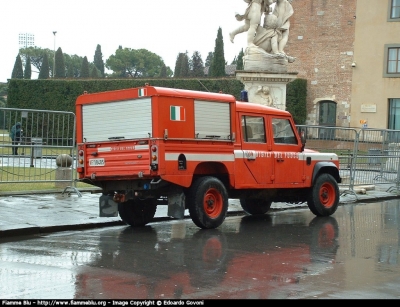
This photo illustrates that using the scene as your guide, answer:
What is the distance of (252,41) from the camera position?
23.3 m

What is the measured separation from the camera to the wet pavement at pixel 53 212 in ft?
39.4

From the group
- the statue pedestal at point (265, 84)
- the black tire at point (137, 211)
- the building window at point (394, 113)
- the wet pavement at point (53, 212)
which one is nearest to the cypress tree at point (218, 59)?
the building window at point (394, 113)

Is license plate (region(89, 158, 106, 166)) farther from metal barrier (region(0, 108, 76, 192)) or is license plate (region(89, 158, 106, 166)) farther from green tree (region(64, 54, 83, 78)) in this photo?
green tree (region(64, 54, 83, 78))

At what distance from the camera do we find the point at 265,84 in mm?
23250

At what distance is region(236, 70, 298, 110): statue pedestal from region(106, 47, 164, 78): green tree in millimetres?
120997

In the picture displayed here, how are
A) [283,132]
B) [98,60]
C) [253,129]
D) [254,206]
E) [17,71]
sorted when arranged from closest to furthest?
[253,129] < [283,132] < [254,206] < [17,71] < [98,60]

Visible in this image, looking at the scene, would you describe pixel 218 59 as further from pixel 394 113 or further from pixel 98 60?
pixel 98 60

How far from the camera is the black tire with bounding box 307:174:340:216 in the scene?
14.9m

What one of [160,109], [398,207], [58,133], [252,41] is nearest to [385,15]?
[252,41]

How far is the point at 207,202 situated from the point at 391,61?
36.3 m

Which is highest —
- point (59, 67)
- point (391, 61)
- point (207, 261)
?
point (59, 67)

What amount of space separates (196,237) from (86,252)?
2.32 meters

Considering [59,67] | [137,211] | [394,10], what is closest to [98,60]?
[59,67]

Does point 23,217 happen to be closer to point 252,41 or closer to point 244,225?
point 244,225
